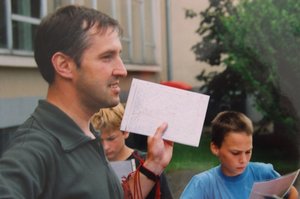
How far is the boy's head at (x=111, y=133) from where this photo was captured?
6.39ft

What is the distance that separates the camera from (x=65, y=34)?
1.02 m

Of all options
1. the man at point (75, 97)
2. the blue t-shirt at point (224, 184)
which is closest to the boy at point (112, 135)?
the blue t-shirt at point (224, 184)

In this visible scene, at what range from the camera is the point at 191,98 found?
122cm

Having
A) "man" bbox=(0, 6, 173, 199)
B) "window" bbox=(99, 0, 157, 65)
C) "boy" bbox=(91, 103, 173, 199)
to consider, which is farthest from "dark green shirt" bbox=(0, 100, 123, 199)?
"window" bbox=(99, 0, 157, 65)

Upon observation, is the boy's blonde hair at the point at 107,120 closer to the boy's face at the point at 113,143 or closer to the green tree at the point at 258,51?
the boy's face at the point at 113,143

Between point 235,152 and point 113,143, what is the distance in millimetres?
434

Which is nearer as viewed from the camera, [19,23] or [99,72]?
[99,72]

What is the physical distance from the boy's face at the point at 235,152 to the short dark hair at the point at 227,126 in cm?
2

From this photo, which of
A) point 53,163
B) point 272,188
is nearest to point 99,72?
point 53,163

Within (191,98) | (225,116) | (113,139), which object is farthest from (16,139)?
(225,116)

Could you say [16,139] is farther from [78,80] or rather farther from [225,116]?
[225,116]

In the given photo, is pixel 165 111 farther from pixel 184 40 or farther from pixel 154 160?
pixel 184 40

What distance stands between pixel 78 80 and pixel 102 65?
0.05 meters

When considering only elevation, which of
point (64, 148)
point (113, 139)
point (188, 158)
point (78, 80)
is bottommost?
point (188, 158)
